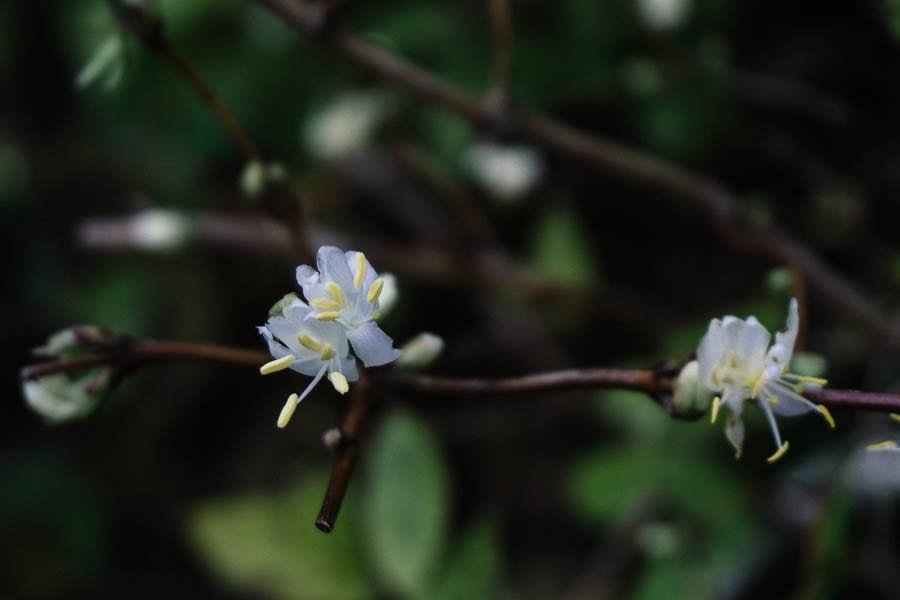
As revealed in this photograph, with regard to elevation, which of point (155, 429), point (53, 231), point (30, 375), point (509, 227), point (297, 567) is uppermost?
point (509, 227)

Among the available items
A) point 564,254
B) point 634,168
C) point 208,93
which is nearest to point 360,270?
point 208,93

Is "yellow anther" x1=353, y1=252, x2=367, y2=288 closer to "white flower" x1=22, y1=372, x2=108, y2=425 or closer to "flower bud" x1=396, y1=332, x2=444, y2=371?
"flower bud" x1=396, y1=332, x2=444, y2=371

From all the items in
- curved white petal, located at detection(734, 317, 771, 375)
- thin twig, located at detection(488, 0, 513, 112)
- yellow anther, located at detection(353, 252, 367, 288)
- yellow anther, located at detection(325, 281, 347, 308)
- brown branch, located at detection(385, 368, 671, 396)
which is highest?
thin twig, located at detection(488, 0, 513, 112)

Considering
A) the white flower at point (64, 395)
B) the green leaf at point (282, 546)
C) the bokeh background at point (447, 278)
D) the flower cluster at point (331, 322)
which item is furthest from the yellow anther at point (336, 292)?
the green leaf at point (282, 546)

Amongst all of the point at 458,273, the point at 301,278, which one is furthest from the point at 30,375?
the point at 458,273

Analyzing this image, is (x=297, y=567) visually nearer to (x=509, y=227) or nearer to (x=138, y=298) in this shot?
(x=138, y=298)

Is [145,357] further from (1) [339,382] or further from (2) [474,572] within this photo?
(2) [474,572]

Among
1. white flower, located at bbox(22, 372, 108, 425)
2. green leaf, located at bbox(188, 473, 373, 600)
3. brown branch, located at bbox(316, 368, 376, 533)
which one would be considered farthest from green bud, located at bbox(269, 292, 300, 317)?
green leaf, located at bbox(188, 473, 373, 600)
